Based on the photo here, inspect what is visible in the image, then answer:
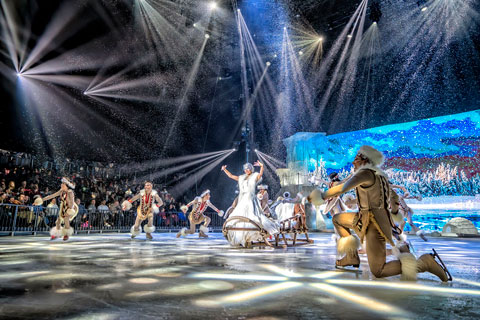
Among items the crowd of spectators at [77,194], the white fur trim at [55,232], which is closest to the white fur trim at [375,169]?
the white fur trim at [55,232]

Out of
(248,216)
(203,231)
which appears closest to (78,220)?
(203,231)

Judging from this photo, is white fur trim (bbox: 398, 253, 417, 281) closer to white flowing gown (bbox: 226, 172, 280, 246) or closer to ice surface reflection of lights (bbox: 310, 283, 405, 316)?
ice surface reflection of lights (bbox: 310, 283, 405, 316)

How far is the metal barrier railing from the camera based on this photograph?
31.4ft

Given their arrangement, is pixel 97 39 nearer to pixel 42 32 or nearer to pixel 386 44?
pixel 42 32

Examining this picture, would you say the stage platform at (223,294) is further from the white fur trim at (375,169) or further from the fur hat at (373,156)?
the fur hat at (373,156)

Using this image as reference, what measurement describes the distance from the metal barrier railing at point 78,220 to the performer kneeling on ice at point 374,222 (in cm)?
1047

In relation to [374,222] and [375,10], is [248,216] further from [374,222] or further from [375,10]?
[375,10]

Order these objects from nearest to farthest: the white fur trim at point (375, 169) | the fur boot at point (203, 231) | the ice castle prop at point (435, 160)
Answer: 1. the white fur trim at point (375, 169)
2. the fur boot at point (203, 231)
3. the ice castle prop at point (435, 160)

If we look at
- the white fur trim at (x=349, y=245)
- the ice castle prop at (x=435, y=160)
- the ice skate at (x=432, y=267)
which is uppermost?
the ice castle prop at (x=435, y=160)

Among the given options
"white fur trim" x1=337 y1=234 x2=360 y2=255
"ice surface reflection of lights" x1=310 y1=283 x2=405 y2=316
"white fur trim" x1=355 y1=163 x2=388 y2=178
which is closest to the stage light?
"white fur trim" x1=355 y1=163 x2=388 y2=178

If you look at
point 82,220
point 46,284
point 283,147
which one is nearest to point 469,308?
point 46,284

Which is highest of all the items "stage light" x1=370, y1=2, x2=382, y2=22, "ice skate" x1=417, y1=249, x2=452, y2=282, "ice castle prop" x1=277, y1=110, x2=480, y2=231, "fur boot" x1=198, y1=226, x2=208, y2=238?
"stage light" x1=370, y1=2, x2=382, y2=22

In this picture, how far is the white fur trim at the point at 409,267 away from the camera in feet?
9.33

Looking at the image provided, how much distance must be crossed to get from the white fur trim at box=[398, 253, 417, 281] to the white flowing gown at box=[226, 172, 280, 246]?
3236 mm
